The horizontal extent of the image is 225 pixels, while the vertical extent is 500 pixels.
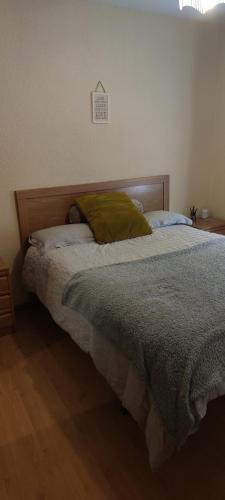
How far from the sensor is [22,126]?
2594mm

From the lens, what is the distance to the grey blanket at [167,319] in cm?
126

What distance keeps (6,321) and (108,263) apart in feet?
3.14

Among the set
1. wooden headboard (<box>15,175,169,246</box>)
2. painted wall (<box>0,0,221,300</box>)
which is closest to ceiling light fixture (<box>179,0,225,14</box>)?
painted wall (<box>0,0,221,300</box>)

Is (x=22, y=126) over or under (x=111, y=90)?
under

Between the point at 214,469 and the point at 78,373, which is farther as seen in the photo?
the point at 78,373

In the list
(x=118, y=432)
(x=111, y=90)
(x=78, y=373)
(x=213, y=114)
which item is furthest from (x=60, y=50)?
(x=118, y=432)

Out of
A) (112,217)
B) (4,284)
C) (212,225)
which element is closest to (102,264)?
(112,217)

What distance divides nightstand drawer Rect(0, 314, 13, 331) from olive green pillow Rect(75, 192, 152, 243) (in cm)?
88

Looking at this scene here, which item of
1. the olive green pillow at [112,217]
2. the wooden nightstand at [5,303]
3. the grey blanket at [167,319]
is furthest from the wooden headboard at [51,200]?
the grey blanket at [167,319]

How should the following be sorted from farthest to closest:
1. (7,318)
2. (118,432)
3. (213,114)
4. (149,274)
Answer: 1. (213,114)
2. (7,318)
3. (149,274)
4. (118,432)

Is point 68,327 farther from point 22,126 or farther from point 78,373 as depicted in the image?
point 22,126

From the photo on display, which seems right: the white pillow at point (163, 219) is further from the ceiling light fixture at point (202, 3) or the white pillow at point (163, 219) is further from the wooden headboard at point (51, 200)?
the ceiling light fixture at point (202, 3)

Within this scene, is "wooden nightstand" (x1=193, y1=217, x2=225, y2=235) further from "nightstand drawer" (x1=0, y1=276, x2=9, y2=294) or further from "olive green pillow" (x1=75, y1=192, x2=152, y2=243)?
"nightstand drawer" (x1=0, y1=276, x2=9, y2=294)

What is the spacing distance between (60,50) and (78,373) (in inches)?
93.4
